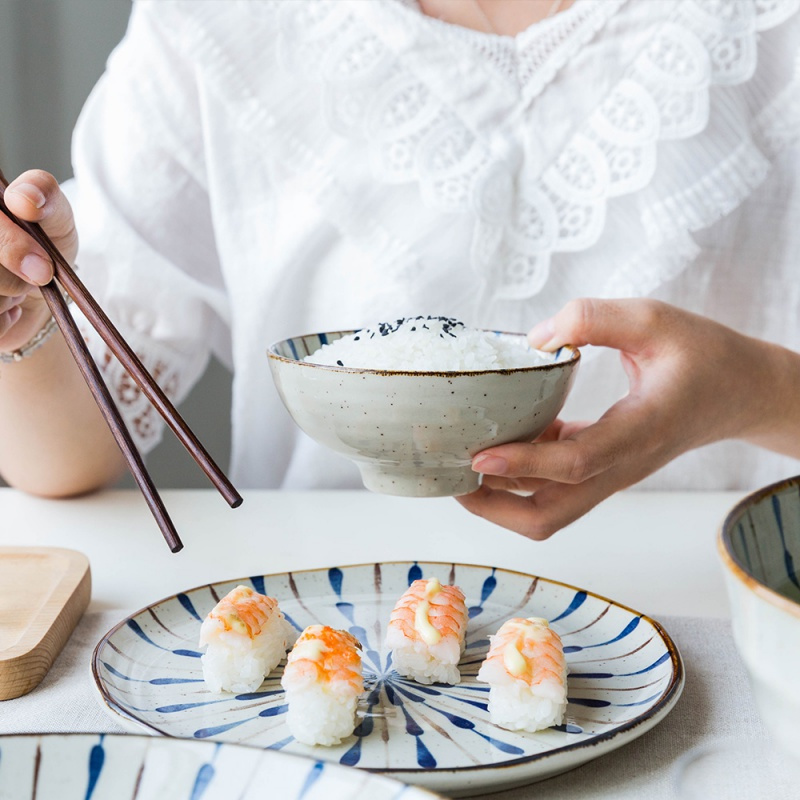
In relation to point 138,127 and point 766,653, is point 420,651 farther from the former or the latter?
point 138,127

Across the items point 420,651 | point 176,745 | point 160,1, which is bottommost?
point 420,651

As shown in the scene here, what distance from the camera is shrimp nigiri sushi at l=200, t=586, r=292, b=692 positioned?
0.55m

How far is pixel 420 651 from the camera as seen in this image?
0.56 m

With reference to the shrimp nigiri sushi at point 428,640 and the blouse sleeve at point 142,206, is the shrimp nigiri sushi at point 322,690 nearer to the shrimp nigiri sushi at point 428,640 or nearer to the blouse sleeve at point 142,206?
the shrimp nigiri sushi at point 428,640

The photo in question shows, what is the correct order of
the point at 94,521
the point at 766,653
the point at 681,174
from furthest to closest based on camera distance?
the point at 681,174
the point at 94,521
the point at 766,653

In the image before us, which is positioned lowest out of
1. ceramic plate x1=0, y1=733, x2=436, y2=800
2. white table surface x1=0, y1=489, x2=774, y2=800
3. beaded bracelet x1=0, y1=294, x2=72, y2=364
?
white table surface x1=0, y1=489, x2=774, y2=800

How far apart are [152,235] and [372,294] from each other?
13.5 inches

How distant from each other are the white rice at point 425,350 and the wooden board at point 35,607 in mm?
263

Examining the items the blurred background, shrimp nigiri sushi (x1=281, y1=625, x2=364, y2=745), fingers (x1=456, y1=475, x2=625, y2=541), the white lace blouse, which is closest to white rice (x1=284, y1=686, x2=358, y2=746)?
shrimp nigiri sushi (x1=281, y1=625, x2=364, y2=745)

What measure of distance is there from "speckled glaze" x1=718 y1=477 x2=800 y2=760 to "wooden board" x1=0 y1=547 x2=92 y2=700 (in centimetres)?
Answer: 44

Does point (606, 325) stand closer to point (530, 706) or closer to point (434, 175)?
point (530, 706)

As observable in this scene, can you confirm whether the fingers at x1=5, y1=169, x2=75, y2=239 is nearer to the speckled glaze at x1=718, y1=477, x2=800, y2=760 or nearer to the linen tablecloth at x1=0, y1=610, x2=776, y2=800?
the linen tablecloth at x1=0, y1=610, x2=776, y2=800

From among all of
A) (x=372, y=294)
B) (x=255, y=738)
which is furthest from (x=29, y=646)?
(x=372, y=294)

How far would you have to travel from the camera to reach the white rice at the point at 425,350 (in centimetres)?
64
